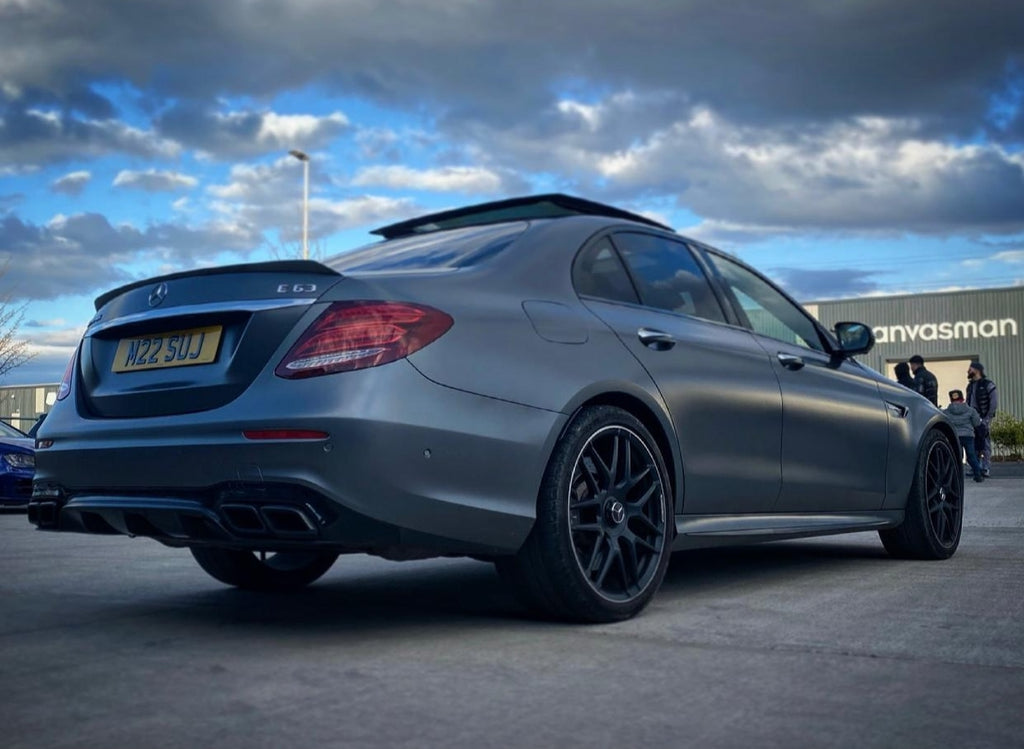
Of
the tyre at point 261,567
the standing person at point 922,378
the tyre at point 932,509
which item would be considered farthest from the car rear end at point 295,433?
the standing person at point 922,378

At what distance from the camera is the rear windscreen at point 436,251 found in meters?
4.05

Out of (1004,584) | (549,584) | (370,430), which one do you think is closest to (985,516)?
(1004,584)

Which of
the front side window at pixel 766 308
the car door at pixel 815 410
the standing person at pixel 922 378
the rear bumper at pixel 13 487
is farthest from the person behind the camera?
the standing person at pixel 922 378

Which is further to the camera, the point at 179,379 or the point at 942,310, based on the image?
the point at 942,310

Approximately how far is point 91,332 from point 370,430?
4.59 ft

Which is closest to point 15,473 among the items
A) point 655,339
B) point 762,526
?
point 762,526

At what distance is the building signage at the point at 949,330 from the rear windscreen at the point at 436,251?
33.7m

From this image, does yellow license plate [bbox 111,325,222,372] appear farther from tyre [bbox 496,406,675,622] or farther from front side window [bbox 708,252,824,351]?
front side window [bbox 708,252,824,351]

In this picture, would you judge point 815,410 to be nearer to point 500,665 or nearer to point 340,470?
point 500,665

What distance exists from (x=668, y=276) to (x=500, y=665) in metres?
2.14

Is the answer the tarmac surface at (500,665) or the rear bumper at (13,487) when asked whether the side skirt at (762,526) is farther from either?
the rear bumper at (13,487)

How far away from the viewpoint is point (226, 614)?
165 inches

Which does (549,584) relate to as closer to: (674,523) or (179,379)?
(674,523)

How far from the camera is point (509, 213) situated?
4961 millimetres
